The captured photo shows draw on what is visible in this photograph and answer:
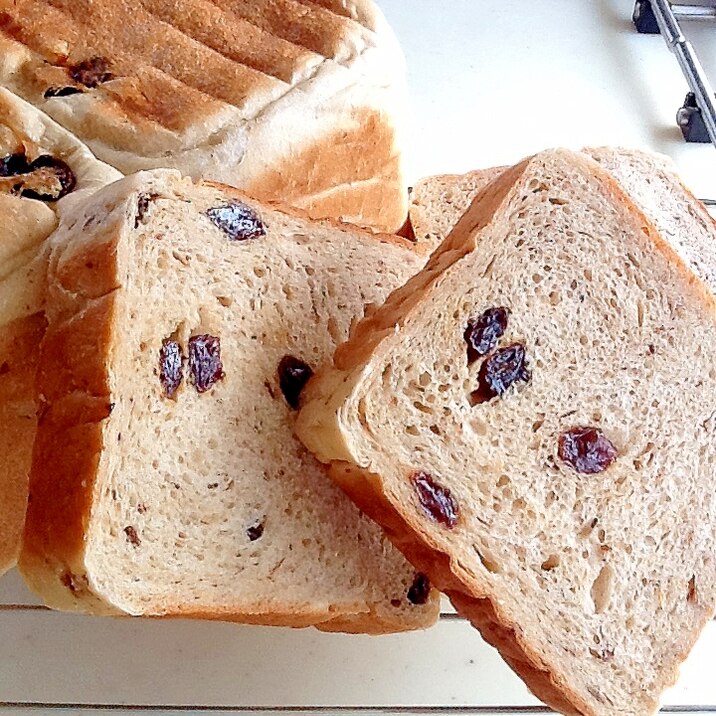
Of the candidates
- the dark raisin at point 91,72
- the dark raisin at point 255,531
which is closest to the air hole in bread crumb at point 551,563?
the dark raisin at point 255,531

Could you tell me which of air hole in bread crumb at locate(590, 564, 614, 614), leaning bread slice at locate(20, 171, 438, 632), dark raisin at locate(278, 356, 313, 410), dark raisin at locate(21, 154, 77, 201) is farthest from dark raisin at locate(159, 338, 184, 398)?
air hole in bread crumb at locate(590, 564, 614, 614)

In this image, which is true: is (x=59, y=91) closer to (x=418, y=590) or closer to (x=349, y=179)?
(x=349, y=179)

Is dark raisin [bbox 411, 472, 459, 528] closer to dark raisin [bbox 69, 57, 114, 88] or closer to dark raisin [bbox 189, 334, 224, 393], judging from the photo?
dark raisin [bbox 189, 334, 224, 393]

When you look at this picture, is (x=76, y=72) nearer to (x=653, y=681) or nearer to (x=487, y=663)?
(x=487, y=663)

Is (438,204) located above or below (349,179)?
below

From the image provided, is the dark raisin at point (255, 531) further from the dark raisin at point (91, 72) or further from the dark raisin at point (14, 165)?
the dark raisin at point (91, 72)

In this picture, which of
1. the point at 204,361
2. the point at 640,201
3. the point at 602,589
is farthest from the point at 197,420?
the point at 640,201
